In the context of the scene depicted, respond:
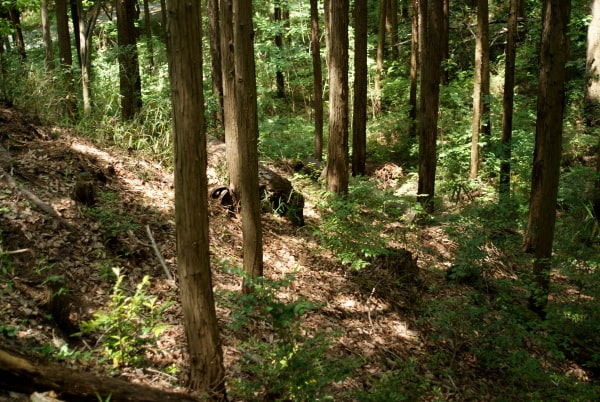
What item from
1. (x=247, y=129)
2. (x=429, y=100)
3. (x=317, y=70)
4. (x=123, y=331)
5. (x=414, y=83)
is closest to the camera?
(x=123, y=331)

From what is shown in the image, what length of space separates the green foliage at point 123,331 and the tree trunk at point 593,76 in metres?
14.4

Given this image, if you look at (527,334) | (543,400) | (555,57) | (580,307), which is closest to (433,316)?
(527,334)

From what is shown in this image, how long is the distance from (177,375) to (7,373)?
159 cm

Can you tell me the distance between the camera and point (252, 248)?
641cm

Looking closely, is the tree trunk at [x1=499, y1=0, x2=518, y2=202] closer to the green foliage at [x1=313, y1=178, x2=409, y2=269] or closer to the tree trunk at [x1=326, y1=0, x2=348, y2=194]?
the tree trunk at [x1=326, y1=0, x2=348, y2=194]

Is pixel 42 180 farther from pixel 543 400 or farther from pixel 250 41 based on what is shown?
pixel 543 400

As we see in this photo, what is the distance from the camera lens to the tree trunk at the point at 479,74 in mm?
13477

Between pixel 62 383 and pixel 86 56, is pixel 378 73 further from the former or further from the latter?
pixel 62 383


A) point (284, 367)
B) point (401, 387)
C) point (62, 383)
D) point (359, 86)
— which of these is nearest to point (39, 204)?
point (62, 383)

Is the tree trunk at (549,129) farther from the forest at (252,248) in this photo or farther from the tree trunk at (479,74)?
the tree trunk at (479,74)

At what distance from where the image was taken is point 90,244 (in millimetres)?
6309

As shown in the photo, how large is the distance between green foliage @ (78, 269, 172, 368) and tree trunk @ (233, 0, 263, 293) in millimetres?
1578

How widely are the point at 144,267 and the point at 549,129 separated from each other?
6.50 m

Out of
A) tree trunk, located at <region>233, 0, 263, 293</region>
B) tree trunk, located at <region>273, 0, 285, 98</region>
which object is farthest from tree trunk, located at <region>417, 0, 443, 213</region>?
tree trunk, located at <region>273, 0, 285, 98</region>
